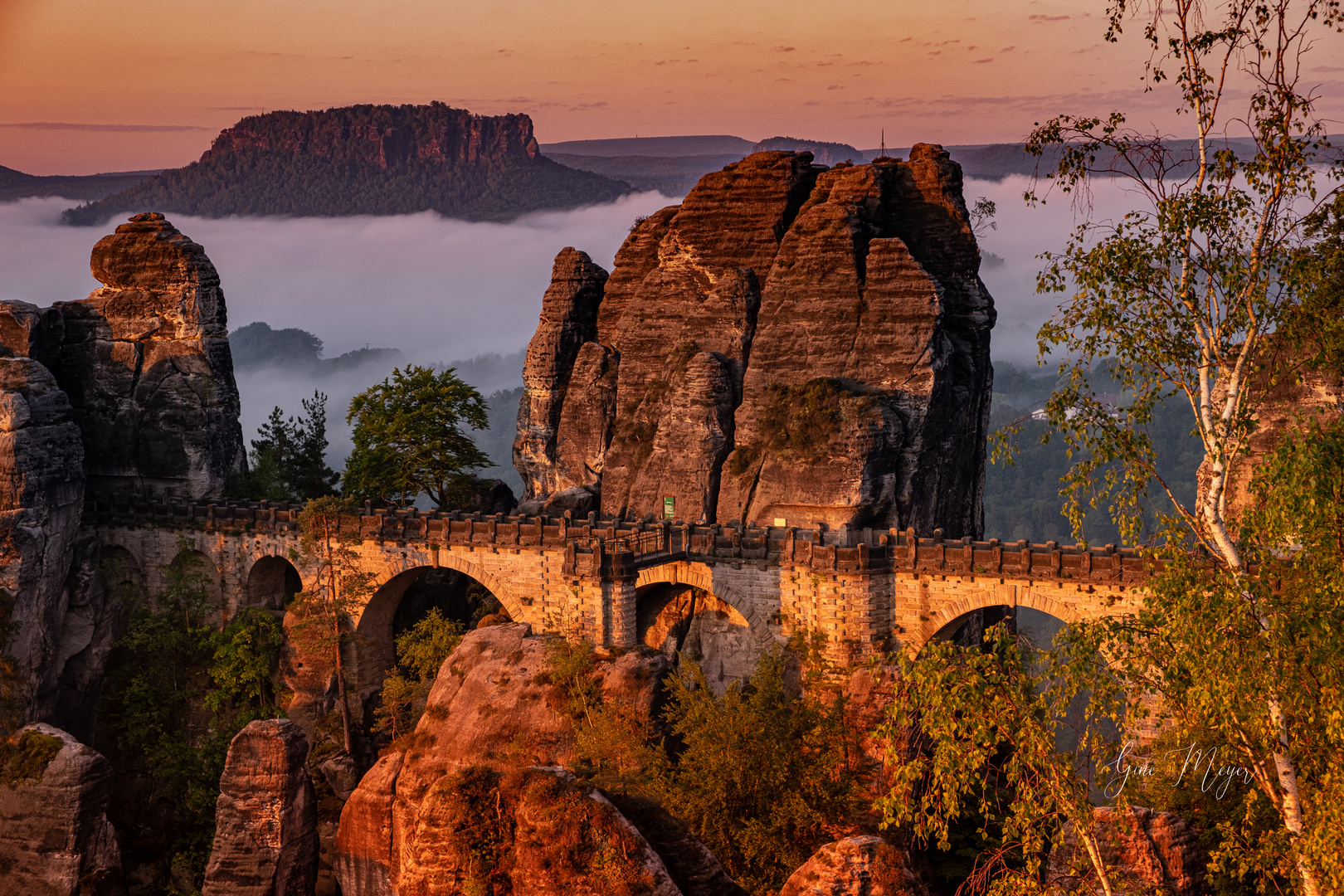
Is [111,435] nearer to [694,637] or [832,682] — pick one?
[694,637]

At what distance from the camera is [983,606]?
38.5 meters

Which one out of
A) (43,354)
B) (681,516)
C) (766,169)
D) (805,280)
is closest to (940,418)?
(805,280)

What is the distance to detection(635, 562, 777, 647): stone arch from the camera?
137 feet

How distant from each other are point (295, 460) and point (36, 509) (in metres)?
16.4

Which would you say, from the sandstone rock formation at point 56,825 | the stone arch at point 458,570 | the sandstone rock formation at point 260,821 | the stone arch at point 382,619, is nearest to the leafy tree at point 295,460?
the stone arch at point 382,619

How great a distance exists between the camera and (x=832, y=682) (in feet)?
131

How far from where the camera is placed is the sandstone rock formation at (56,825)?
39094 mm

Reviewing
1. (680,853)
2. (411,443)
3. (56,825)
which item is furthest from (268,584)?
(680,853)

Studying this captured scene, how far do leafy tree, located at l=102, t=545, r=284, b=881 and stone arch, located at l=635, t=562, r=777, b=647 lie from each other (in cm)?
1581

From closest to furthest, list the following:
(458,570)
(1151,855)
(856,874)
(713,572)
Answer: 1. (856,874)
2. (1151,855)
3. (713,572)
4. (458,570)

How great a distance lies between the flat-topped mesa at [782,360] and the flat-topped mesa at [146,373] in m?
14.3

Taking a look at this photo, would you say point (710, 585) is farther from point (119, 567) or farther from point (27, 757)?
point (119, 567)

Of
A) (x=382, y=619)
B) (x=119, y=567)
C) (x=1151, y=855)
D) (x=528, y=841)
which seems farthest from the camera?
(x=119, y=567)

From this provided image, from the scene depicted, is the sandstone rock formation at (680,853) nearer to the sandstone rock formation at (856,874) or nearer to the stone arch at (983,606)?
the sandstone rock formation at (856,874)
